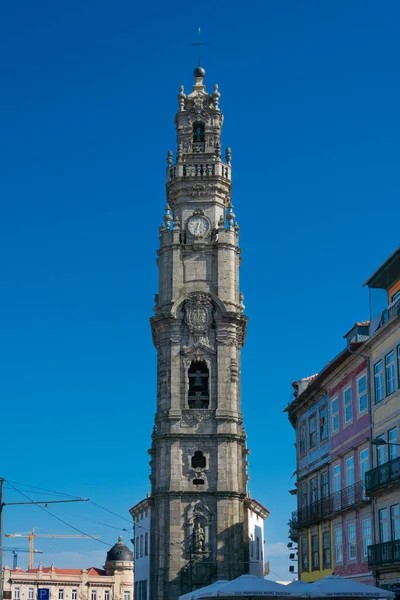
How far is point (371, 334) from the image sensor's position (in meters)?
37.3

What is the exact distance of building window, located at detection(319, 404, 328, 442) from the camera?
147ft

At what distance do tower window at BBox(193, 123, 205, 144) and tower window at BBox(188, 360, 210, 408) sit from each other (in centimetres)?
1488

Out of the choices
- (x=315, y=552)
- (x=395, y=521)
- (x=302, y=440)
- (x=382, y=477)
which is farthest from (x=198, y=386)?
(x=395, y=521)

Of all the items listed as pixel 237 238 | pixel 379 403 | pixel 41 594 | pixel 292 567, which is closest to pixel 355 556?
pixel 379 403

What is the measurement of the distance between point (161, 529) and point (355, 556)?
866 inches


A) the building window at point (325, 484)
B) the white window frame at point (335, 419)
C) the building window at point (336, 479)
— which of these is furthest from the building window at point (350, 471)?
the building window at point (325, 484)

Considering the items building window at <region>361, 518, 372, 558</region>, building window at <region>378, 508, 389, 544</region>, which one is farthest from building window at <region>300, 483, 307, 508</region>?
building window at <region>378, 508, 389, 544</region>

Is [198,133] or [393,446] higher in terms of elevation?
[198,133]

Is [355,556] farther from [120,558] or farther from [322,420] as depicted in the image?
[120,558]

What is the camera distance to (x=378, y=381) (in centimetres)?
3697

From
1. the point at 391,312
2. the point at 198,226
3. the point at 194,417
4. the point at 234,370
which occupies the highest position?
the point at 198,226

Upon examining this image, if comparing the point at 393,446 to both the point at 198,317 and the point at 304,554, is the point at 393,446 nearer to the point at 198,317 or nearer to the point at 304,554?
the point at 304,554

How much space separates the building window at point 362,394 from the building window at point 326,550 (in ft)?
23.4

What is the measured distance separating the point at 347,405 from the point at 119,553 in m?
99.3
